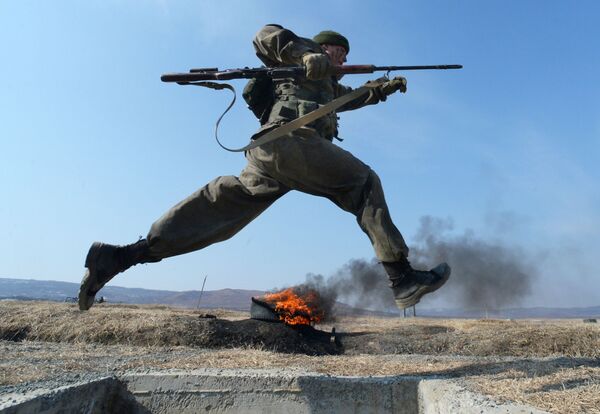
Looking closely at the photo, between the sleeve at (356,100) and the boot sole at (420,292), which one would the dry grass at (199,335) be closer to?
the boot sole at (420,292)

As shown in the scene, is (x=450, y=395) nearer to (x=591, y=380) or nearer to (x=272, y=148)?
(x=591, y=380)

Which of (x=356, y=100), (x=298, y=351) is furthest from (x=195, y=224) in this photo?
(x=298, y=351)

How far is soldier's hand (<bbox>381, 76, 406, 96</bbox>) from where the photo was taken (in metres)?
3.91

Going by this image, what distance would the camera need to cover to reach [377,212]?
3.63 m

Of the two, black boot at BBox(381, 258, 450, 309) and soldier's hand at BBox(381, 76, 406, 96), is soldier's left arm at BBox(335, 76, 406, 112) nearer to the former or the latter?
soldier's hand at BBox(381, 76, 406, 96)

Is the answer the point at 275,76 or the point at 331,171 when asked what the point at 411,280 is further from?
the point at 275,76

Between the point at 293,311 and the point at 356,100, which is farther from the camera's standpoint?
the point at 293,311

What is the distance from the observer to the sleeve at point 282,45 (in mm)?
3848

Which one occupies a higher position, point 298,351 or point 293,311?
point 293,311

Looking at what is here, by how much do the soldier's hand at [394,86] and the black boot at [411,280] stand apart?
143 centimetres

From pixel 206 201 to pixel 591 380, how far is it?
10.5ft

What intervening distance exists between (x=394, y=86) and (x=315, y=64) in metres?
0.74

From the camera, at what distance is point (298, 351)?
30.6 feet

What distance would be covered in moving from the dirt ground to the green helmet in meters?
2.96
